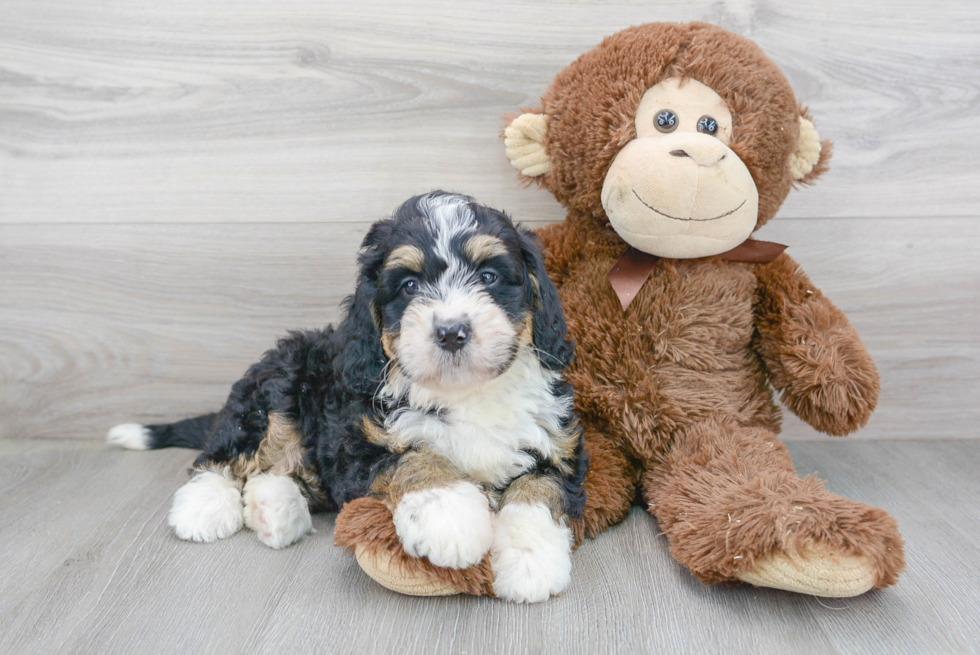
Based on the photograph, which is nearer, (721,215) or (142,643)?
(142,643)

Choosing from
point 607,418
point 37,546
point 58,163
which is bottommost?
point 37,546

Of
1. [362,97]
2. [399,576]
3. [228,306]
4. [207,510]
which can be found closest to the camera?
[399,576]

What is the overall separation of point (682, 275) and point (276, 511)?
1200 millimetres

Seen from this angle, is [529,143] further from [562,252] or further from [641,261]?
[641,261]

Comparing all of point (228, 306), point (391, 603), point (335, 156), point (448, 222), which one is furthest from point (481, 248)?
point (228, 306)

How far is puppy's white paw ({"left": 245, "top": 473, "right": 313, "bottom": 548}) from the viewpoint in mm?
1748

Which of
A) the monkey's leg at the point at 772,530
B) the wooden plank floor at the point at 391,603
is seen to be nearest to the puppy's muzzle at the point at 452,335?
the wooden plank floor at the point at 391,603

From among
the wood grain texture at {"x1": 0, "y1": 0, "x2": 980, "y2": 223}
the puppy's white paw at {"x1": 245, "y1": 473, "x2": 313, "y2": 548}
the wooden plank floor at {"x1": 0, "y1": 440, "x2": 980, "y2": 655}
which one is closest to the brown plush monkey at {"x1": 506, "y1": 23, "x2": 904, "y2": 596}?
the wooden plank floor at {"x1": 0, "y1": 440, "x2": 980, "y2": 655}

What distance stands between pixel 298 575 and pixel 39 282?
1.55 m

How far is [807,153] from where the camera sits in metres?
1.90

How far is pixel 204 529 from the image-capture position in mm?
1783

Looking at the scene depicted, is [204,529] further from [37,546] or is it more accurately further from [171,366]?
[171,366]

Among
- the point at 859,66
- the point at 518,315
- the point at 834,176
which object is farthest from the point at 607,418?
the point at 859,66

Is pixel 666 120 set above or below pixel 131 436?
above
